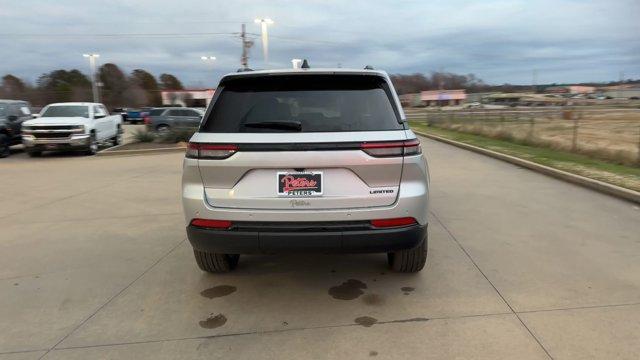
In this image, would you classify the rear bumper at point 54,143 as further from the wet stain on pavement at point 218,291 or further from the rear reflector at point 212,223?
the rear reflector at point 212,223

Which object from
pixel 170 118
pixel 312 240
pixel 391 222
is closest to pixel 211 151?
pixel 312 240

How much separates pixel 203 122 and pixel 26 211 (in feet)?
17.2

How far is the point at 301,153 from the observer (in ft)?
10.9

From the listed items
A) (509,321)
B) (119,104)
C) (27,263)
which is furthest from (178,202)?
(119,104)

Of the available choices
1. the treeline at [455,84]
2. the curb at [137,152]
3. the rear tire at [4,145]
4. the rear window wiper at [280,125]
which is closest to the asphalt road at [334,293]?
the rear window wiper at [280,125]

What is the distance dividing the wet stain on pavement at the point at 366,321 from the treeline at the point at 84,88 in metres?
84.3

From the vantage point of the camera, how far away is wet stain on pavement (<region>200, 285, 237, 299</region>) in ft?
13.3

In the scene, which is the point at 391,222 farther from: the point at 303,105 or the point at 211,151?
the point at 211,151

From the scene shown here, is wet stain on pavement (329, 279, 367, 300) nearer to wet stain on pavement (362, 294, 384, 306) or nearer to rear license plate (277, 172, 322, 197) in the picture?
wet stain on pavement (362, 294, 384, 306)

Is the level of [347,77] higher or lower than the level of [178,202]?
higher

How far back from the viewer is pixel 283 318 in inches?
142

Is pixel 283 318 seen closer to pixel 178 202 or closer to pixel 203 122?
pixel 203 122

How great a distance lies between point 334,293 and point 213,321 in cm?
104

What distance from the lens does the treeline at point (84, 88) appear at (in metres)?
80.7
